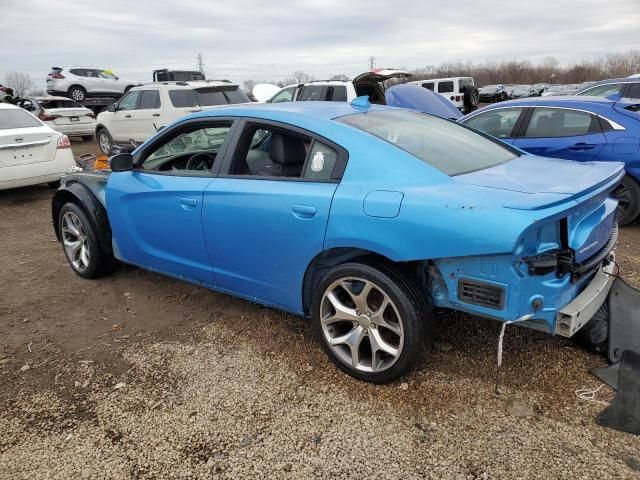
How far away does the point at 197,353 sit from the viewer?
3.31 metres

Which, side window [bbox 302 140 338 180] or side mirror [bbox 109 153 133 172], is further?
side mirror [bbox 109 153 133 172]

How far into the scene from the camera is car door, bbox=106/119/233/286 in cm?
347

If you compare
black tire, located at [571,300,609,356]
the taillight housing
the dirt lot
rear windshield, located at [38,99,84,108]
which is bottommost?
the dirt lot

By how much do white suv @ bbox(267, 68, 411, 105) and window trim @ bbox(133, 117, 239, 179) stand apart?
8.07 meters

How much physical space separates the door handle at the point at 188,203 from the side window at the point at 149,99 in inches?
356

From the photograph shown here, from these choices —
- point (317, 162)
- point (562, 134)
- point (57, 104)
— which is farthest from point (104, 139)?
point (317, 162)

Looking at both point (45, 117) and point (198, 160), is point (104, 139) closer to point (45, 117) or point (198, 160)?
point (45, 117)

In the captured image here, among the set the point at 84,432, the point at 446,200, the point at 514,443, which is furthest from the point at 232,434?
the point at 446,200

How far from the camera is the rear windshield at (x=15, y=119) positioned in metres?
7.84

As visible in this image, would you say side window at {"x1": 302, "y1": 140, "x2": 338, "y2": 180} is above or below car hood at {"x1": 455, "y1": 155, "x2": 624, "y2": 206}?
above

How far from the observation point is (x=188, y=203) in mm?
3439

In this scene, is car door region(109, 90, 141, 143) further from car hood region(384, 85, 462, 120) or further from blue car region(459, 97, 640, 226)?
blue car region(459, 97, 640, 226)

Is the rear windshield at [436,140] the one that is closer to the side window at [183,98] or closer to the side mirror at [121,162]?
the side mirror at [121,162]

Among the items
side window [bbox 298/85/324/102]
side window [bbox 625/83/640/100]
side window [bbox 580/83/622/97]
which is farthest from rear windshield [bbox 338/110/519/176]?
side window [bbox 580/83/622/97]
